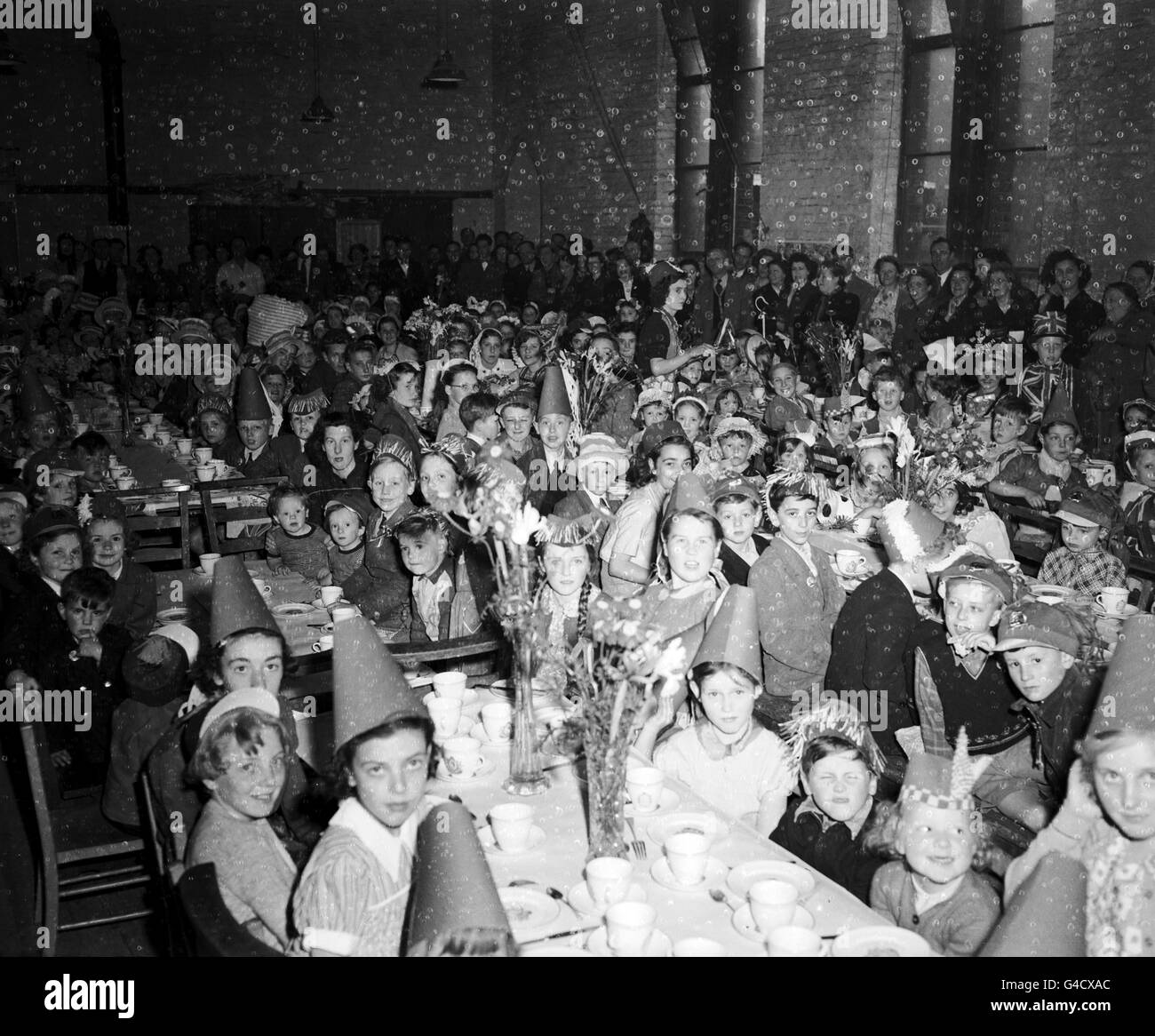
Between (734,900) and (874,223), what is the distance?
10.1 m

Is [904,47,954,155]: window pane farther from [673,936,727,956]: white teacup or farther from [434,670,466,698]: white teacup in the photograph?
[673,936,727,956]: white teacup

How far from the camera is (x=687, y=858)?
240 cm

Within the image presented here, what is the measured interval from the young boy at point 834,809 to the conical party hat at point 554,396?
3071 mm

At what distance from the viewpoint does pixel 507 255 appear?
51.2ft

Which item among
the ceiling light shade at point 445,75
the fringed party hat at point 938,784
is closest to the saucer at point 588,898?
the fringed party hat at point 938,784

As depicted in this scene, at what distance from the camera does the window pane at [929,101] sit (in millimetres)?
10805

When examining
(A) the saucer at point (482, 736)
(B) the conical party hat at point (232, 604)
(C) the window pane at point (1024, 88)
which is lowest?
(A) the saucer at point (482, 736)

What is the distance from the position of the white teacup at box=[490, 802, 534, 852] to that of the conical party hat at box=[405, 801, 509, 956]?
727 mm

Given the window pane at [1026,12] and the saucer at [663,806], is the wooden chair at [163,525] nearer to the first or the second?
the saucer at [663,806]

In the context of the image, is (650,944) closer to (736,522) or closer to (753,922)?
(753,922)

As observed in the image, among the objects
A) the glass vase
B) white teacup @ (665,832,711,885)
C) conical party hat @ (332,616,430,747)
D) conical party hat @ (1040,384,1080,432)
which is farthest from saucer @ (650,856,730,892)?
conical party hat @ (1040,384,1080,432)

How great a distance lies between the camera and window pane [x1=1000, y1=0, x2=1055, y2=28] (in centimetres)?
987

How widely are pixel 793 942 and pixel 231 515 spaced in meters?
4.41

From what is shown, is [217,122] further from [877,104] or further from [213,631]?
[213,631]
